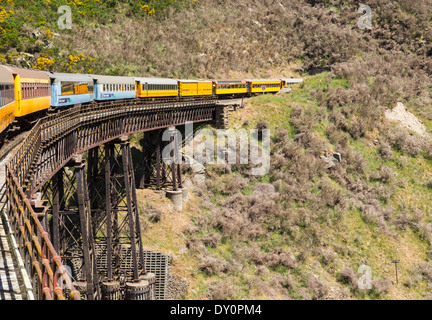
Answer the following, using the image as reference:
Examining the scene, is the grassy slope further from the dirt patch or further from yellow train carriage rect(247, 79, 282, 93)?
yellow train carriage rect(247, 79, 282, 93)

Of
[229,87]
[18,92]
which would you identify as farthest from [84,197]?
[229,87]

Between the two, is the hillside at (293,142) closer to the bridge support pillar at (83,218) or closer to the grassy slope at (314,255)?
the grassy slope at (314,255)

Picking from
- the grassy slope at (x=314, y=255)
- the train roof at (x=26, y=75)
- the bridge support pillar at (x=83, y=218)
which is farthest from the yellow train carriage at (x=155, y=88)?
the bridge support pillar at (x=83, y=218)

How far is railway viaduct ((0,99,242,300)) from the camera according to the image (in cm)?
893

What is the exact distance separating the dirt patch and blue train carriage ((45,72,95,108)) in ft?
117

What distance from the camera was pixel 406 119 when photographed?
55125mm

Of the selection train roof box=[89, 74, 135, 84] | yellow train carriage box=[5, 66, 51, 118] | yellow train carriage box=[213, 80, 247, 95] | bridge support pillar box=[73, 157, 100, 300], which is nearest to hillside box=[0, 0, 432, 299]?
yellow train carriage box=[213, 80, 247, 95]

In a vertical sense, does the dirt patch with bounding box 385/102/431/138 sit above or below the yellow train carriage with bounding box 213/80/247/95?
below

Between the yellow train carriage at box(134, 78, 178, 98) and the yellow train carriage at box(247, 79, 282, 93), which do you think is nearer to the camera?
the yellow train carriage at box(134, 78, 178, 98)

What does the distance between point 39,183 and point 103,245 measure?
50.2 feet

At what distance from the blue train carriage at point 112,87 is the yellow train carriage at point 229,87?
13.7m

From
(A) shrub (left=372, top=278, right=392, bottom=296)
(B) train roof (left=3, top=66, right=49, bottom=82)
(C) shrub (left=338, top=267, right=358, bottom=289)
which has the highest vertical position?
(B) train roof (left=3, top=66, right=49, bottom=82)

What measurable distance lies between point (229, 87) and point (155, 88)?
469 inches

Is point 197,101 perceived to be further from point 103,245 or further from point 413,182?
point 413,182
